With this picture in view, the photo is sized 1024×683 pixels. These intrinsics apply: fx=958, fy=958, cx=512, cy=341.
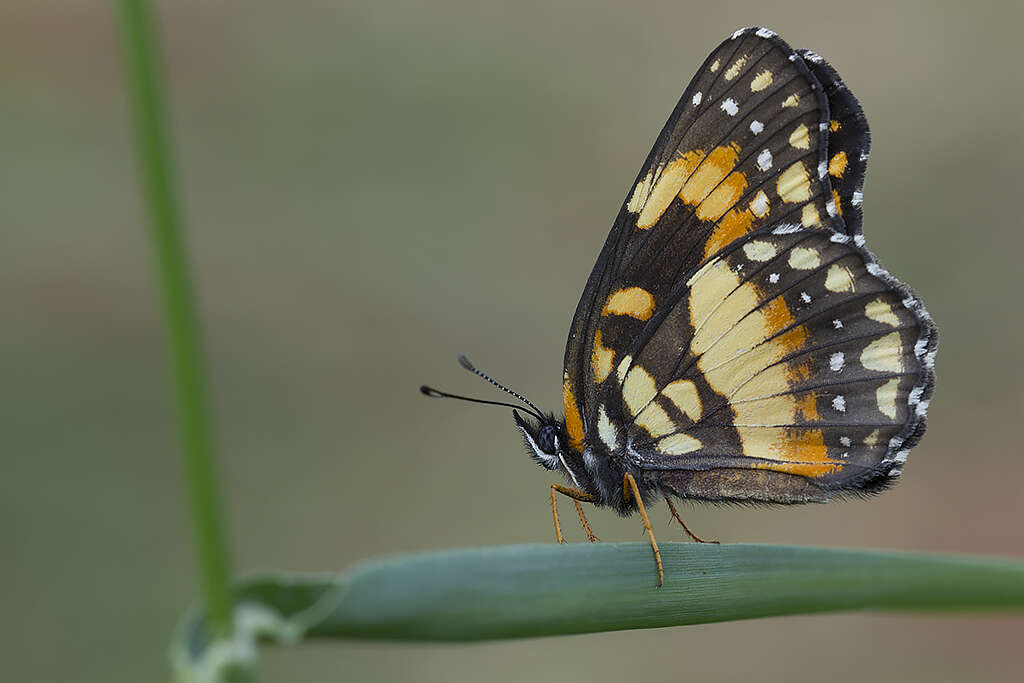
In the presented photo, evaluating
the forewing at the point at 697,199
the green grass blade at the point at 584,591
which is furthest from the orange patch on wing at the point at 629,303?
the green grass blade at the point at 584,591

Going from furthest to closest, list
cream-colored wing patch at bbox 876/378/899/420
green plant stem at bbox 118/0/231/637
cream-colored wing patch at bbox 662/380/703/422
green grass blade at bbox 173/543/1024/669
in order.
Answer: cream-colored wing patch at bbox 662/380/703/422
cream-colored wing patch at bbox 876/378/899/420
green grass blade at bbox 173/543/1024/669
green plant stem at bbox 118/0/231/637

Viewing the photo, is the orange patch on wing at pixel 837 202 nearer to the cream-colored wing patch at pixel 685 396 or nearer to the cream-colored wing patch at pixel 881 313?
the cream-colored wing patch at pixel 881 313

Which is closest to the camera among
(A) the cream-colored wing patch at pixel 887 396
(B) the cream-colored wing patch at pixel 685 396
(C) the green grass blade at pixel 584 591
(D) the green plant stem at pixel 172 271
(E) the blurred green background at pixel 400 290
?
(D) the green plant stem at pixel 172 271

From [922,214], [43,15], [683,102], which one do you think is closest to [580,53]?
[922,214]

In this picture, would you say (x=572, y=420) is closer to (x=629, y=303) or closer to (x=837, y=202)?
(x=629, y=303)

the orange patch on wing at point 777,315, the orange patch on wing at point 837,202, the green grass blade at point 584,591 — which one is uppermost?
the orange patch on wing at point 837,202

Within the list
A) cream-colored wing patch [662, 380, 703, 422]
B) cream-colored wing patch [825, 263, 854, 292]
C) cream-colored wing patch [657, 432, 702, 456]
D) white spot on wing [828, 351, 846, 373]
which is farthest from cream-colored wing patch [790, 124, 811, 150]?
cream-colored wing patch [657, 432, 702, 456]

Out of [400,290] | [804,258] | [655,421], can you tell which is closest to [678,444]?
[655,421]

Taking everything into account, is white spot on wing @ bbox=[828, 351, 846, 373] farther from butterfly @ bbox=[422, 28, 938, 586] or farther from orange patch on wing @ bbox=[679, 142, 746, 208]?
orange patch on wing @ bbox=[679, 142, 746, 208]
